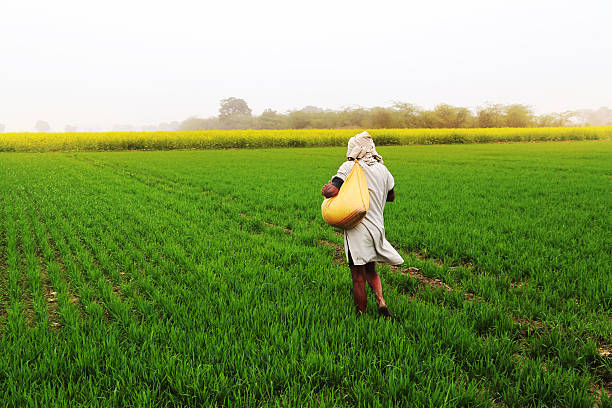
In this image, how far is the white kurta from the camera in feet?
9.63

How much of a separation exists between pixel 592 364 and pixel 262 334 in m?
2.38

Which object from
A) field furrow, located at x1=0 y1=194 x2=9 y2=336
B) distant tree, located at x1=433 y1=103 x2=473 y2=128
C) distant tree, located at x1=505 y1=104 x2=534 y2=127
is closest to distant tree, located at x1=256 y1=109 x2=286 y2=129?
distant tree, located at x1=433 y1=103 x2=473 y2=128

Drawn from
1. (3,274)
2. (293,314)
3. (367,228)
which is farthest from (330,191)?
(3,274)

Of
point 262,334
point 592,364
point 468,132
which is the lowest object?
point 592,364

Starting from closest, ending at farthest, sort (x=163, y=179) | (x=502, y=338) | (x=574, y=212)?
1. (x=502, y=338)
2. (x=574, y=212)
3. (x=163, y=179)

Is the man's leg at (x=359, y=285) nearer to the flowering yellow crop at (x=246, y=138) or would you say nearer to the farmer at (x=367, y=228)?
the farmer at (x=367, y=228)

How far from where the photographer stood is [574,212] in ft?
23.2

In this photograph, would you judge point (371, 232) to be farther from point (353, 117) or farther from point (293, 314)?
point (353, 117)

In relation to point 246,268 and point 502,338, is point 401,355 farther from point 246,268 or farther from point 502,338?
point 246,268

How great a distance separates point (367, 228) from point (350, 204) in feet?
1.07

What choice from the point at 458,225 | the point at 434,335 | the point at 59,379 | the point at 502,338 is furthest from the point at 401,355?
the point at 458,225

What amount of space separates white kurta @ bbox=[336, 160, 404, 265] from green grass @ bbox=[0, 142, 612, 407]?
538mm

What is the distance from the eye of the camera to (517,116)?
70000 mm

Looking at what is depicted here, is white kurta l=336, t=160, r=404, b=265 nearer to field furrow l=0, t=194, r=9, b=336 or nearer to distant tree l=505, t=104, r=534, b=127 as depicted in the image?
field furrow l=0, t=194, r=9, b=336
